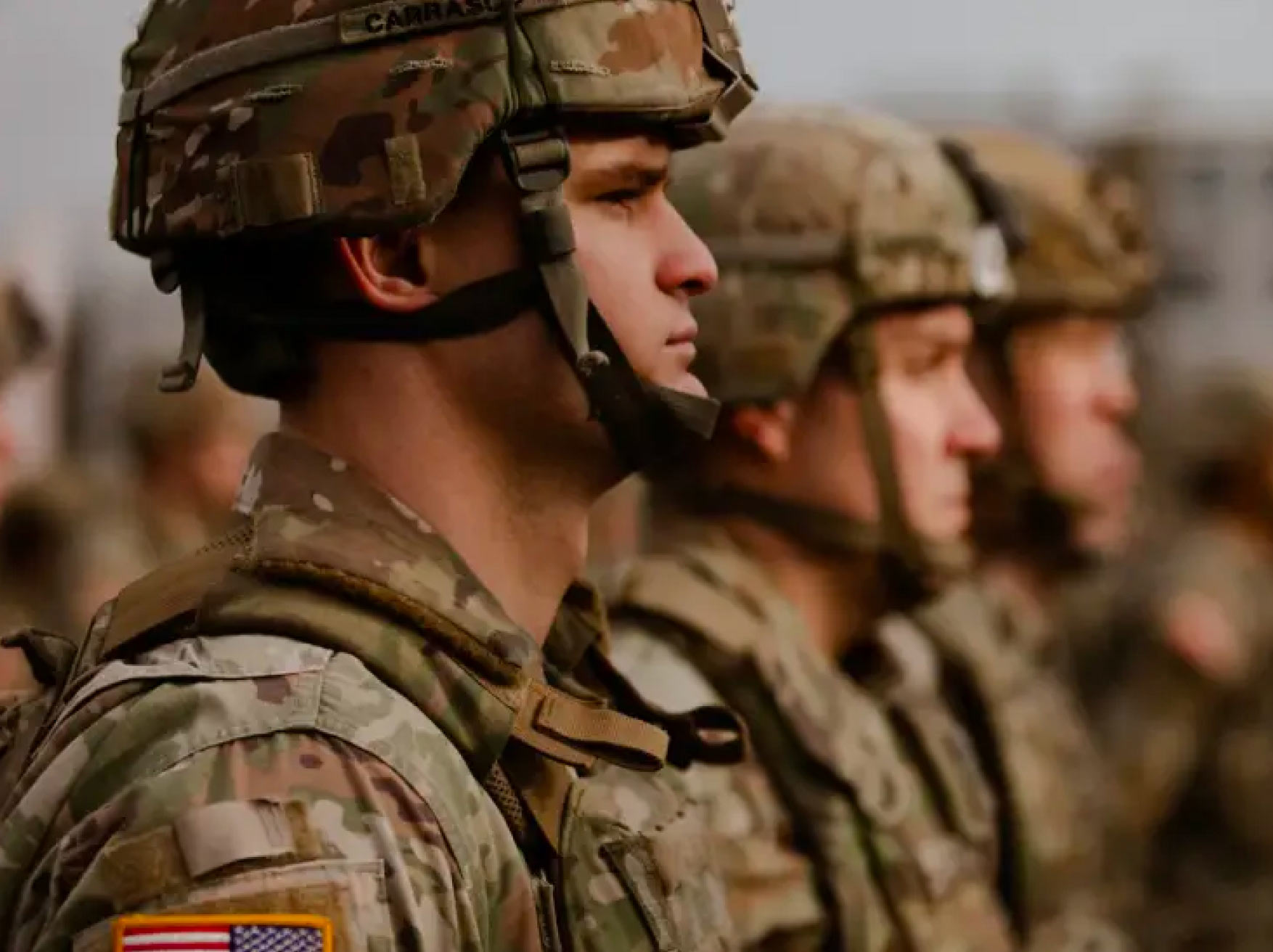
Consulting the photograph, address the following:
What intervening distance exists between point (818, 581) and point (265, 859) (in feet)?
9.60

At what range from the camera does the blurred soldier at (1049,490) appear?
7336 mm

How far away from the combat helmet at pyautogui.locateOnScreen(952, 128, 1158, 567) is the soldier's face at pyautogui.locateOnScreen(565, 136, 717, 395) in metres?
4.51

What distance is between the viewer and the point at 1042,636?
27.4 feet

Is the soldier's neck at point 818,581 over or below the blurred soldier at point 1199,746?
over

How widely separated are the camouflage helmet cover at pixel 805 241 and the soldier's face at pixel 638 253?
6.63 ft

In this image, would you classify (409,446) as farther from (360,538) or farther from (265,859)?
(265,859)

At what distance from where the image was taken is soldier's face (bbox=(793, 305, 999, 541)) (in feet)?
18.4

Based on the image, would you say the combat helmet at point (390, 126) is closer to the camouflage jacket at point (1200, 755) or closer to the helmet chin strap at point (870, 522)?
the helmet chin strap at point (870, 522)

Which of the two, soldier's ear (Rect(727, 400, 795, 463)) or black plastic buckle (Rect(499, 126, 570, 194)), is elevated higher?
black plastic buckle (Rect(499, 126, 570, 194))

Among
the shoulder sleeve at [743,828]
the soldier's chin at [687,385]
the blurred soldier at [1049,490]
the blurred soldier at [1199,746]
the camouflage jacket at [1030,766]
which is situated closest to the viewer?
the soldier's chin at [687,385]

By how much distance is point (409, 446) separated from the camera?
347 centimetres

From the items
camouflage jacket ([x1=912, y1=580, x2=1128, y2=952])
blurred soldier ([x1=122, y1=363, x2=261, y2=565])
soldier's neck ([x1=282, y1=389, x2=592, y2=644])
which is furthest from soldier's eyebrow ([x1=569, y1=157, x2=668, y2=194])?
blurred soldier ([x1=122, y1=363, x2=261, y2=565])

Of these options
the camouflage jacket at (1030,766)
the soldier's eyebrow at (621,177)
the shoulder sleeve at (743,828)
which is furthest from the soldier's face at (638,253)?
the camouflage jacket at (1030,766)

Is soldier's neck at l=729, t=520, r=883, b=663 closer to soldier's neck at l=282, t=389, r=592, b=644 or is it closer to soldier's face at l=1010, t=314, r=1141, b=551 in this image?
soldier's neck at l=282, t=389, r=592, b=644
